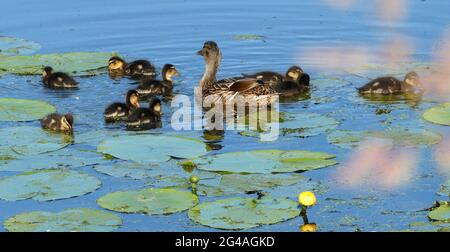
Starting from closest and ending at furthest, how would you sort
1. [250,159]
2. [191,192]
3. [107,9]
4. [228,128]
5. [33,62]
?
[191,192] < [250,159] < [228,128] < [33,62] < [107,9]

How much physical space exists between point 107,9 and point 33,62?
2.75m

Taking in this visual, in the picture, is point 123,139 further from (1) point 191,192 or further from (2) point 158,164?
(1) point 191,192

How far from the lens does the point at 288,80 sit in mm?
13781

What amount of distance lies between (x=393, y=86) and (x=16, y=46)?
196 inches

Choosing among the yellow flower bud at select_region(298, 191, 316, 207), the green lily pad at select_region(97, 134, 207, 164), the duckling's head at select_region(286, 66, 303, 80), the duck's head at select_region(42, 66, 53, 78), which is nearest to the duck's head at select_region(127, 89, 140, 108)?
the green lily pad at select_region(97, 134, 207, 164)

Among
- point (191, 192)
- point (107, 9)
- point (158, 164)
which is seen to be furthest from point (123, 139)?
point (107, 9)

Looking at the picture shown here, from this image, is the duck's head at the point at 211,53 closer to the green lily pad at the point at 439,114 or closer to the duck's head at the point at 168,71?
the duck's head at the point at 168,71

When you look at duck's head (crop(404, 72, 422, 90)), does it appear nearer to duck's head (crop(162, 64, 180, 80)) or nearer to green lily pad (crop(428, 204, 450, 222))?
duck's head (crop(162, 64, 180, 80))

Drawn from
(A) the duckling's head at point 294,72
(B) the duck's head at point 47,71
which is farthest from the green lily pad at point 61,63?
(A) the duckling's head at point 294,72

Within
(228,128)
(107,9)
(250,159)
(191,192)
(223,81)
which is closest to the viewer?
(191,192)

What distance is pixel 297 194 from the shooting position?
10.2 metres

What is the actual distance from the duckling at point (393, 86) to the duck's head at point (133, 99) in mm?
2540

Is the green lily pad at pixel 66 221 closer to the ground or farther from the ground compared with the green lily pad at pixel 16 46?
closer to the ground

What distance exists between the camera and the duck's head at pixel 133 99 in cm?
1298
